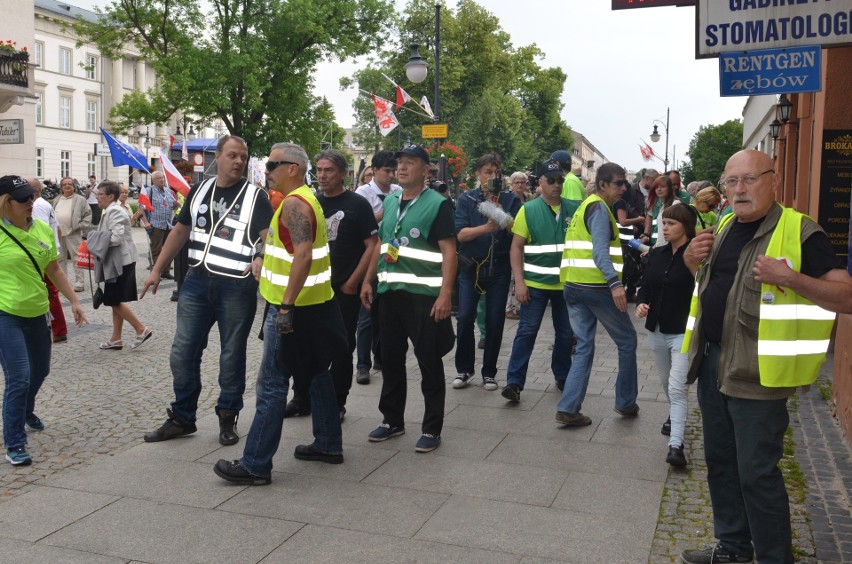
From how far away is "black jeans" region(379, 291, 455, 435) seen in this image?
242 inches

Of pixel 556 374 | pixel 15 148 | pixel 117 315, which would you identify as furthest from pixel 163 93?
pixel 556 374

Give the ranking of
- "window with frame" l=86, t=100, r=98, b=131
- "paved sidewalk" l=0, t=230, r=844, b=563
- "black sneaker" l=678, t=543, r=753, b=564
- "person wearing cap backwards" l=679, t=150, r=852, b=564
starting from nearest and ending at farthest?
1. "person wearing cap backwards" l=679, t=150, r=852, b=564
2. "black sneaker" l=678, t=543, r=753, b=564
3. "paved sidewalk" l=0, t=230, r=844, b=563
4. "window with frame" l=86, t=100, r=98, b=131

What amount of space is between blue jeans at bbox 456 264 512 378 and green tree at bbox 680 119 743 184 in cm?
5520

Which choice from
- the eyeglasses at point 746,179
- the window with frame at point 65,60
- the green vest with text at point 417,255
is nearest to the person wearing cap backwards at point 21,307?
the green vest with text at point 417,255

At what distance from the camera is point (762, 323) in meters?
3.66

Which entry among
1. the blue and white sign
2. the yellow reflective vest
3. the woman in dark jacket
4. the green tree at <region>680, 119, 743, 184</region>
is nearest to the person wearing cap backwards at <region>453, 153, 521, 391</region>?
the woman in dark jacket

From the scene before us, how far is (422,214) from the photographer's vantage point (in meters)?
6.20

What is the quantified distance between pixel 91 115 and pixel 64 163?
552cm

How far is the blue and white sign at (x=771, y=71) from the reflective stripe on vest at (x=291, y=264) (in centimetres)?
282

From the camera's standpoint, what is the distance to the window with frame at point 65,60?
222ft

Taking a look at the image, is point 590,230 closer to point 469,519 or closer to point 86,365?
point 469,519

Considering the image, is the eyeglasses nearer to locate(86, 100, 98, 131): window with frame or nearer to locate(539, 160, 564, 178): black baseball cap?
locate(539, 160, 564, 178): black baseball cap

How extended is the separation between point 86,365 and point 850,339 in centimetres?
696

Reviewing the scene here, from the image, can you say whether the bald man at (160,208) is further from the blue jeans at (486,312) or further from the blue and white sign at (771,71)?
the blue and white sign at (771,71)
